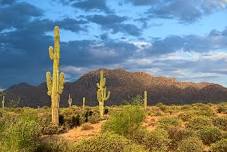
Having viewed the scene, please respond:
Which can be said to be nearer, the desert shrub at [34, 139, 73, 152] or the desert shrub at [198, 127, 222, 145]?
the desert shrub at [34, 139, 73, 152]

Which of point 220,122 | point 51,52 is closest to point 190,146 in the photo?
point 220,122

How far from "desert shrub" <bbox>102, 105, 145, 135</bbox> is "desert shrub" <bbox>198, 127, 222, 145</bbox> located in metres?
3.28

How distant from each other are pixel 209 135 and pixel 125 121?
4433 mm

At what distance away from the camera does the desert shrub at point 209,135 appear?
21.1m

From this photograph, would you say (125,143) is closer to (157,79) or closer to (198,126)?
(198,126)

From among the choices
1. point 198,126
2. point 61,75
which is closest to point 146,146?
point 198,126

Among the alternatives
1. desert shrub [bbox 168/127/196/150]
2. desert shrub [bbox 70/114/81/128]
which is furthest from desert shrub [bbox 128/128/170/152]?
desert shrub [bbox 70/114/81/128]

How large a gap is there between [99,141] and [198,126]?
12.9m

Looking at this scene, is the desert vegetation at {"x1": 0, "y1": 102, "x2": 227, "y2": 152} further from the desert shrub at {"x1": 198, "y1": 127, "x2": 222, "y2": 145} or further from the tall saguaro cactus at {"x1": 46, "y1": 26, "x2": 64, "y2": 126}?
the tall saguaro cactus at {"x1": 46, "y1": 26, "x2": 64, "y2": 126}

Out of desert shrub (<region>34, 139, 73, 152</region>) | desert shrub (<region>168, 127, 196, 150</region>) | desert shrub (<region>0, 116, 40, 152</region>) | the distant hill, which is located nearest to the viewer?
desert shrub (<region>0, 116, 40, 152</region>)

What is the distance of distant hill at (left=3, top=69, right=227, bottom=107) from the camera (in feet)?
291

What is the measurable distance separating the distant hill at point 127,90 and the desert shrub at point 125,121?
64.6 m

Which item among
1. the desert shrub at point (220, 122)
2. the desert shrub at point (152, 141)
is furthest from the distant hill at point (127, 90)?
the desert shrub at point (152, 141)

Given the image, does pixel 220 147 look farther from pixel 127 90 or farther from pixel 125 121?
pixel 127 90
